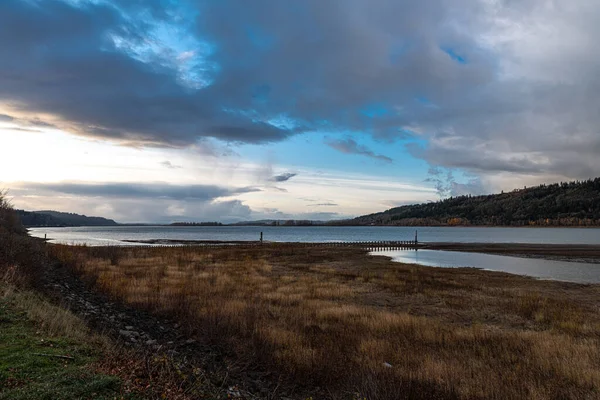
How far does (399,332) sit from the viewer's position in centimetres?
1439

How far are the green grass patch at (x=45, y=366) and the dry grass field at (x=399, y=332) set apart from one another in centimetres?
485

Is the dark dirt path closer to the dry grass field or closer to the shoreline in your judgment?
the dry grass field

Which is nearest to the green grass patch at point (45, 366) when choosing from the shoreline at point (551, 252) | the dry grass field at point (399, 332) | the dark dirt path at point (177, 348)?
the dark dirt path at point (177, 348)

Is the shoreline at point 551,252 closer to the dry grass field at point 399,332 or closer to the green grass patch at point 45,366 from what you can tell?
the dry grass field at point 399,332

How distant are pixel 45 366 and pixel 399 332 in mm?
11442

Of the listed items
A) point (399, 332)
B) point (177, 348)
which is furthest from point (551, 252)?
point (177, 348)

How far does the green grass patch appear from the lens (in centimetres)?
626

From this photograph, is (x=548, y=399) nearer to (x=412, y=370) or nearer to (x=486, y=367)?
(x=486, y=367)

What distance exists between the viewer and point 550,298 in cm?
2241

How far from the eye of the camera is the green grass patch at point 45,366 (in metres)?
6.26

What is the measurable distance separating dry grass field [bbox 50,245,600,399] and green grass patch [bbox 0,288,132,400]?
485 cm

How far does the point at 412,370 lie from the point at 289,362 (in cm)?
353

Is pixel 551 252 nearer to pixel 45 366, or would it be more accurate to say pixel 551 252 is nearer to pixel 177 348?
pixel 177 348

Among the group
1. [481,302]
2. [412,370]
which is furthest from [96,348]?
[481,302]
